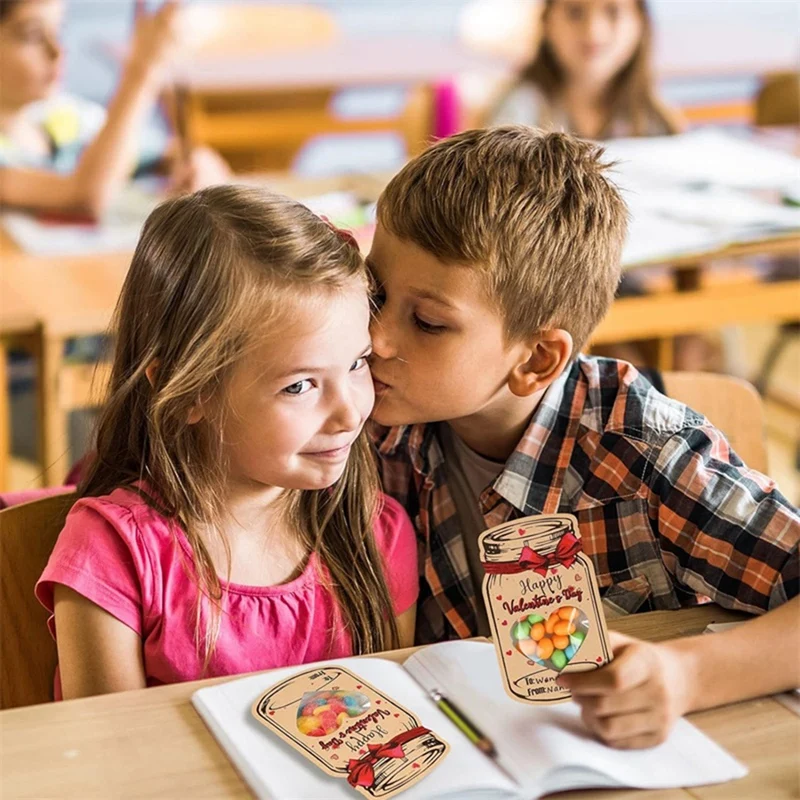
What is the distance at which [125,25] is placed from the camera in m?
5.43

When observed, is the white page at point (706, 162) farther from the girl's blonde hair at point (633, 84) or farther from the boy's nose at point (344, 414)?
the boy's nose at point (344, 414)

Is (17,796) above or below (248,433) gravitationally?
below

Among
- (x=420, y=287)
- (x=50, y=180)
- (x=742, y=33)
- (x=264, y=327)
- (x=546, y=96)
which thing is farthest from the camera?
(x=742, y=33)

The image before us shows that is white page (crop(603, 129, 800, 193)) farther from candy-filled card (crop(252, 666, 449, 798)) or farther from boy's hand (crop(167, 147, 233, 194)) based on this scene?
candy-filled card (crop(252, 666, 449, 798))

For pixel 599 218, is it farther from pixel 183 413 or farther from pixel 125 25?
pixel 125 25

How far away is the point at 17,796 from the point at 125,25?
4958mm

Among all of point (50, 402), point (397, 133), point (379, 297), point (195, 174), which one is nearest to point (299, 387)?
point (379, 297)

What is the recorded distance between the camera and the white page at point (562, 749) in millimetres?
928

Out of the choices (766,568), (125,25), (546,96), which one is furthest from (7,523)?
(125,25)

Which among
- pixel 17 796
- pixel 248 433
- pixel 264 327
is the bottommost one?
pixel 17 796

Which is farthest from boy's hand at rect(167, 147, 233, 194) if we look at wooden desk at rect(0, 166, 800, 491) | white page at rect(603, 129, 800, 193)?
white page at rect(603, 129, 800, 193)

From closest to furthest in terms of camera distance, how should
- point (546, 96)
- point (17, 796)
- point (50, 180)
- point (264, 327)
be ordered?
1. point (17, 796)
2. point (264, 327)
3. point (50, 180)
4. point (546, 96)

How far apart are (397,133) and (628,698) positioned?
160 inches

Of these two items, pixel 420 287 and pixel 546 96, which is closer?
pixel 420 287
